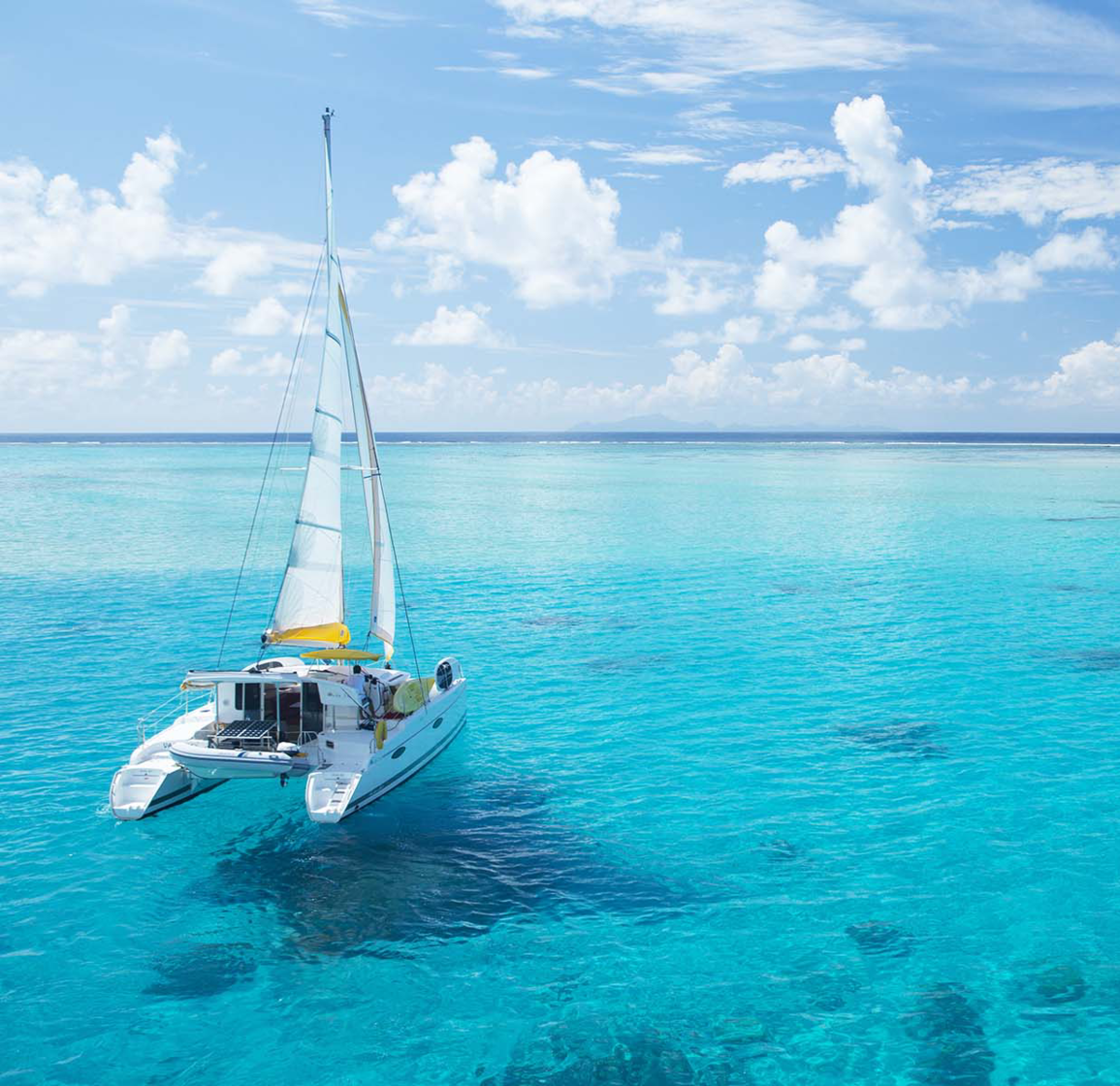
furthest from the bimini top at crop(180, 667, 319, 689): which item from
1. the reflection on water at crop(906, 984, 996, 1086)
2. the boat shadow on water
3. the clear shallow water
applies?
the reflection on water at crop(906, 984, 996, 1086)

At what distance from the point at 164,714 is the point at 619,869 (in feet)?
69.3

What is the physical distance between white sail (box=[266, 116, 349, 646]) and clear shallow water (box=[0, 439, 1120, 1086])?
574 centimetres

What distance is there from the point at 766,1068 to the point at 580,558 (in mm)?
58215

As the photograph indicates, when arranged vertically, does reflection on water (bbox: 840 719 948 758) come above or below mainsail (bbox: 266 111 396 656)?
below

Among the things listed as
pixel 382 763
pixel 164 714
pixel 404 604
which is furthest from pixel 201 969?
pixel 404 604

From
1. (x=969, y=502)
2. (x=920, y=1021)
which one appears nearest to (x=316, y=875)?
(x=920, y=1021)

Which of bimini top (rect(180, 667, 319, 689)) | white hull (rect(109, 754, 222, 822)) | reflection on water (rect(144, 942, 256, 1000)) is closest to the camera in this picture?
reflection on water (rect(144, 942, 256, 1000))

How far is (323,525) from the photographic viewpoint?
33.0 m

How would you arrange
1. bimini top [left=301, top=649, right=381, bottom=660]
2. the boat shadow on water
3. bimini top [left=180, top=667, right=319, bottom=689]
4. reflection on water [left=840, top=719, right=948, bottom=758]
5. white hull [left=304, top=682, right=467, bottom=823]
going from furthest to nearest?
1. reflection on water [left=840, top=719, right=948, bottom=758]
2. bimini top [left=301, top=649, right=381, bottom=660]
3. bimini top [left=180, top=667, right=319, bottom=689]
4. white hull [left=304, top=682, right=467, bottom=823]
5. the boat shadow on water

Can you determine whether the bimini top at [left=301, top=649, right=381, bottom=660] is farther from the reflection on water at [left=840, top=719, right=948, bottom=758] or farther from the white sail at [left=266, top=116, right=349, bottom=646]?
the reflection on water at [left=840, top=719, right=948, bottom=758]

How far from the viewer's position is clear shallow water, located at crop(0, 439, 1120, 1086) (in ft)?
61.7

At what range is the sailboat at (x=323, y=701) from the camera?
90.5 feet

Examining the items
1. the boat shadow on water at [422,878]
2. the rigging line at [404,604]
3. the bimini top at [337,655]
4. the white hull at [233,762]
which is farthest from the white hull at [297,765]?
the bimini top at [337,655]

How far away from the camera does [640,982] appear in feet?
67.3
